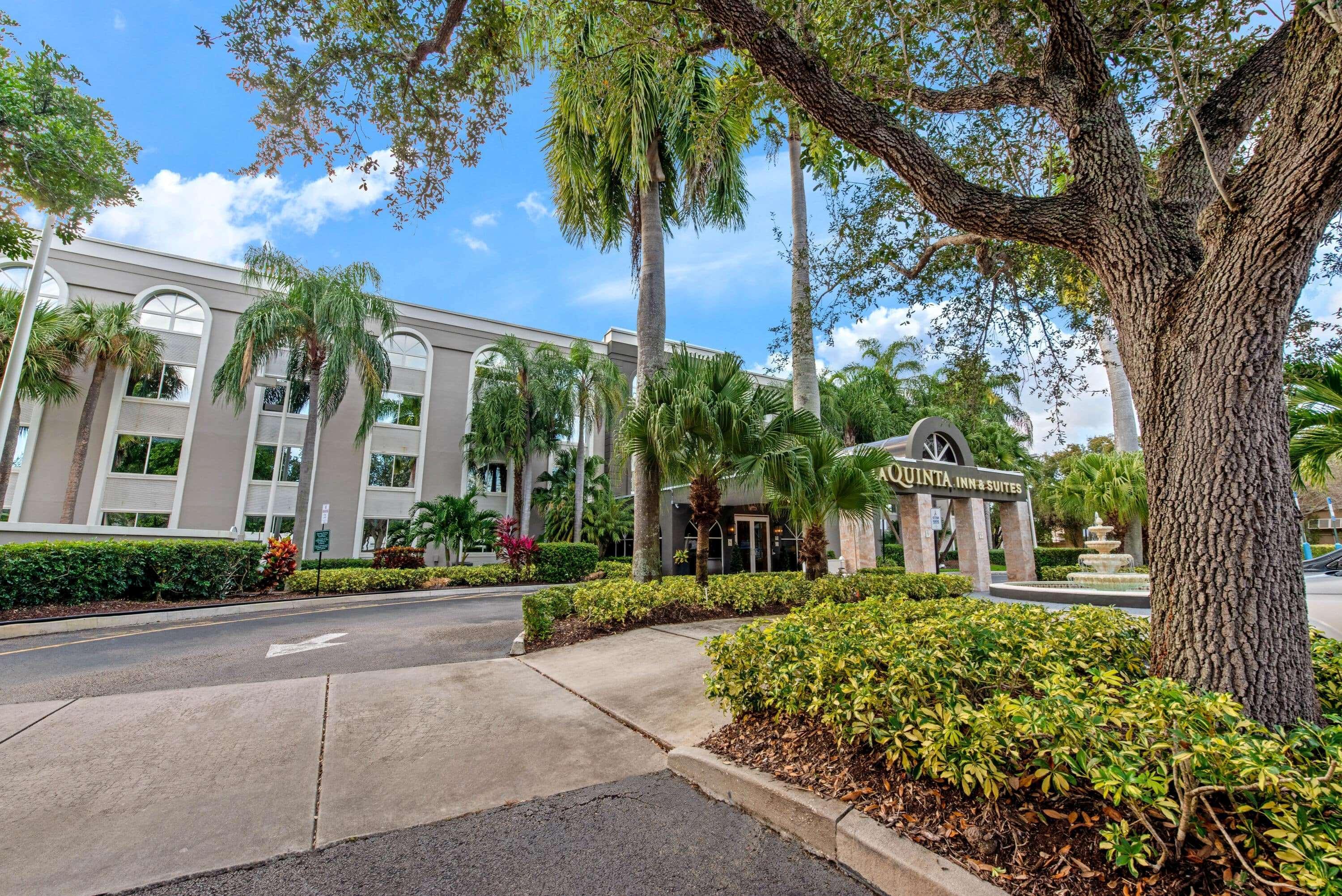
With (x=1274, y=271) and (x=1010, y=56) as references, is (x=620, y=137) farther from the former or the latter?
(x=1274, y=271)

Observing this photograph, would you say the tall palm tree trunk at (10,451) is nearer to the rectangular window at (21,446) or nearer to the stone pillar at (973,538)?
the rectangular window at (21,446)

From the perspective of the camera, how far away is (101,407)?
66.9 ft

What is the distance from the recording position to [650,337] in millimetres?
11336

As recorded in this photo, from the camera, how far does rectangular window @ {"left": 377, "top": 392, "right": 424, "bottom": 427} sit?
81.1 feet

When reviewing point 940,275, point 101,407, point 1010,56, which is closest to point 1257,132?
point 1010,56

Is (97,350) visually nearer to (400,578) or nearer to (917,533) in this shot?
(400,578)

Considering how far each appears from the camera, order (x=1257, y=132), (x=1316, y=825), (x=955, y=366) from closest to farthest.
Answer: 1. (x=1316, y=825)
2. (x=1257, y=132)
3. (x=955, y=366)

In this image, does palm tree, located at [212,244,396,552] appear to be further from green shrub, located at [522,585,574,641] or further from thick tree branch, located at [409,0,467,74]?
thick tree branch, located at [409,0,467,74]

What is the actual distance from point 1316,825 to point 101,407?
Answer: 28868mm

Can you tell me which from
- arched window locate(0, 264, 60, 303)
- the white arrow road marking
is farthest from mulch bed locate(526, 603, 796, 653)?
arched window locate(0, 264, 60, 303)

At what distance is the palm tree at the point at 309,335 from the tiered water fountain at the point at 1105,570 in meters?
22.1

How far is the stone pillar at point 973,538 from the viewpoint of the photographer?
57.4 ft

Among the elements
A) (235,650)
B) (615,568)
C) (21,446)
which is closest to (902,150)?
(235,650)

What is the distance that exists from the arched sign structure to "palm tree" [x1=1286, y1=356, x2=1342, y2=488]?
633 centimetres
